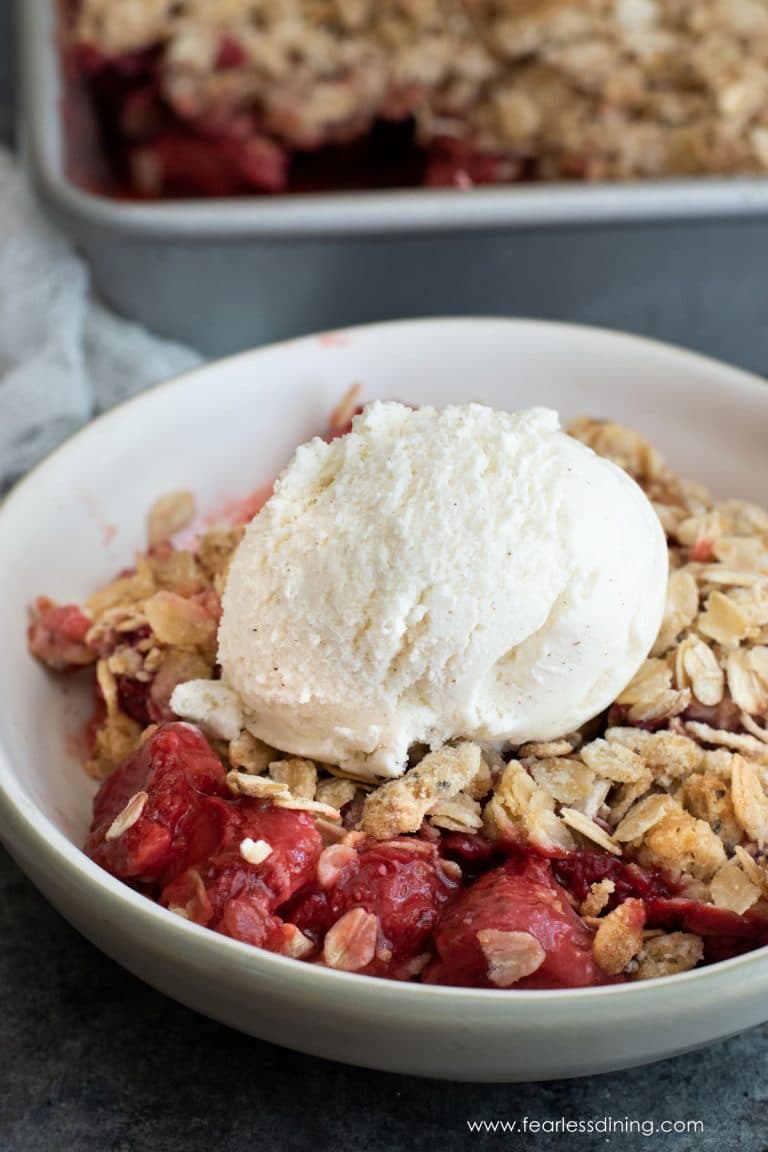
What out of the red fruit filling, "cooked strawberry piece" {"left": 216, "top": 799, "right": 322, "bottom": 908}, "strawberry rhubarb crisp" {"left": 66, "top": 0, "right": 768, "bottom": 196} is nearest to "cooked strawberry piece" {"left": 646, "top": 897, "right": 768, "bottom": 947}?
the red fruit filling

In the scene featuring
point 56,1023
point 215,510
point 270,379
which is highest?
point 270,379

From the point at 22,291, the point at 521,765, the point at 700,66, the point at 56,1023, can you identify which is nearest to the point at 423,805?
the point at 521,765

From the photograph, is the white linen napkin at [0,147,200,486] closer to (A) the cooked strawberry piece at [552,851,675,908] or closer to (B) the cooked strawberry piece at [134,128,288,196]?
(B) the cooked strawberry piece at [134,128,288,196]

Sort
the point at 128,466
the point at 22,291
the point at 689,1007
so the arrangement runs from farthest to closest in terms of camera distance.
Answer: the point at 22,291
the point at 128,466
the point at 689,1007

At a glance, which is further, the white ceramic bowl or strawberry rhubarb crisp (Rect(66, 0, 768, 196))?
strawberry rhubarb crisp (Rect(66, 0, 768, 196))

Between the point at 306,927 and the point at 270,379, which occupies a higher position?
the point at 270,379

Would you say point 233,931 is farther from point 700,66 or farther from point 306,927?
point 700,66
